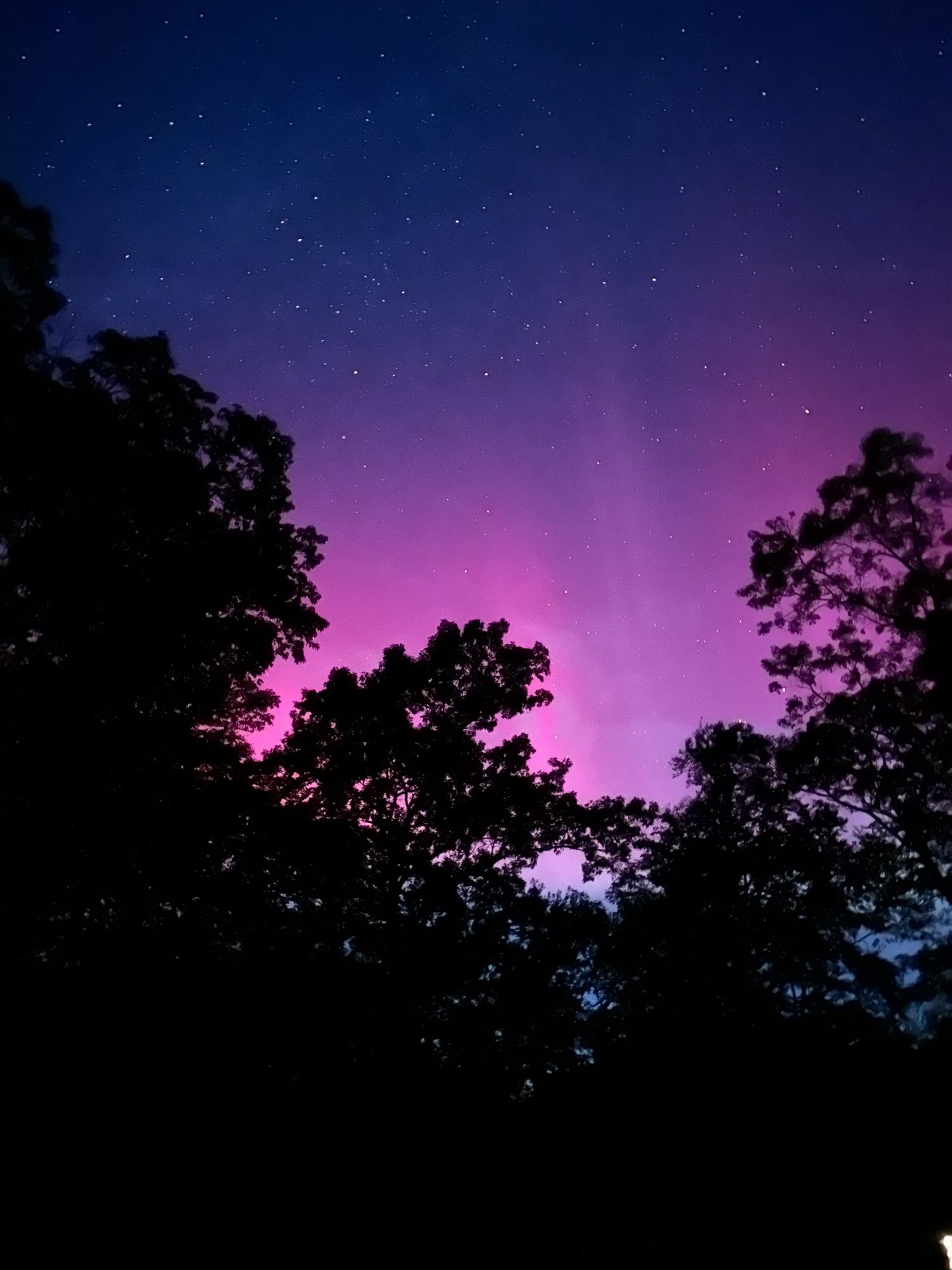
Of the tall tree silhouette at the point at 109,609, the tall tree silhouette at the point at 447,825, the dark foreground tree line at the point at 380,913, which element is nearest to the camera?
the dark foreground tree line at the point at 380,913

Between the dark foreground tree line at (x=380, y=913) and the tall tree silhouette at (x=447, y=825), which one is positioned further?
the tall tree silhouette at (x=447, y=825)

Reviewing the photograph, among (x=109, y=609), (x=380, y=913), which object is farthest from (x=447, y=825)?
(x=109, y=609)

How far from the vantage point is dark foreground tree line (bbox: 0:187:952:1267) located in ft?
22.0

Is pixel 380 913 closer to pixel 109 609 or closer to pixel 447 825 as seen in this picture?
pixel 447 825

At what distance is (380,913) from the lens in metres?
15.3

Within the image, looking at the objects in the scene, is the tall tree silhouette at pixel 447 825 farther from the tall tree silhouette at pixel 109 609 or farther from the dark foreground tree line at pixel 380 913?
the tall tree silhouette at pixel 109 609

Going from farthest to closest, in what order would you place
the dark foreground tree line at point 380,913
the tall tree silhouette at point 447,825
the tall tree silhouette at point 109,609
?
the tall tree silhouette at point 447,825, the tall tree silhouette at point 109,609, the dark foreground tree line at point 380,913

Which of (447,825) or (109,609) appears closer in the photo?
(109,609)

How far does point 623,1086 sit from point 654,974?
14.7 meters

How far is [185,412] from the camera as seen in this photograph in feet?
46.0

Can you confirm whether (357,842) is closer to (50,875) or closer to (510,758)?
(510,758)

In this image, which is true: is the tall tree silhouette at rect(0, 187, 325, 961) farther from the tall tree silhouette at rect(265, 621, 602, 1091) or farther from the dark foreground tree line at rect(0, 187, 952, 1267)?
the tall tree silhouette at rect(265, 621, 602, 1091)

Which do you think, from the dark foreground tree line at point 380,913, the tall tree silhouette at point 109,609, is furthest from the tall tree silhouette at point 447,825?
the tall tree silhouette at point 109,609

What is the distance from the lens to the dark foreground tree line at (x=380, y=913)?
6.69 m
